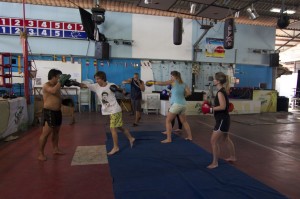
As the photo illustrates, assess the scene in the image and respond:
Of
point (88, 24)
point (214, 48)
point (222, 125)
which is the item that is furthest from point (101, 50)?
point (222, 125)

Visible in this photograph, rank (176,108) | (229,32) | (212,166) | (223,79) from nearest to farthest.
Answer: (223,79), (212,166), (176,108), (229,32)

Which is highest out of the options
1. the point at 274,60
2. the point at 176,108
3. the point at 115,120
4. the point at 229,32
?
the point at 229,32

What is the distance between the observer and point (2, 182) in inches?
116

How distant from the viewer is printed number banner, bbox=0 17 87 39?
362 inches

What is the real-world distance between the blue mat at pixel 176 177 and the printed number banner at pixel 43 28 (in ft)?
23.0

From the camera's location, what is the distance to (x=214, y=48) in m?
11.6

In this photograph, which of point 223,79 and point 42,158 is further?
point 42,158

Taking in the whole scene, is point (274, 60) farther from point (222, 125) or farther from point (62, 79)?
point (62, 79)

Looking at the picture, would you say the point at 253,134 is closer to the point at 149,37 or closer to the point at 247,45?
the point at 149,37

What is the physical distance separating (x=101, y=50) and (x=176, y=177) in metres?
7.59

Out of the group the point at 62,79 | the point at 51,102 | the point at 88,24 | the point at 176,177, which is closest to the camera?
the point at 176,177

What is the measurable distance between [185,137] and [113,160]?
2144mm

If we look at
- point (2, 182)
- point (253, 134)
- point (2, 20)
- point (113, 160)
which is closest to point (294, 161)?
point (253, 134)


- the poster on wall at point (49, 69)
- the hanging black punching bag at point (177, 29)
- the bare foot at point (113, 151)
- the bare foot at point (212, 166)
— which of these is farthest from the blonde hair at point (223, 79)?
the poster on wall at point (49, 69)
